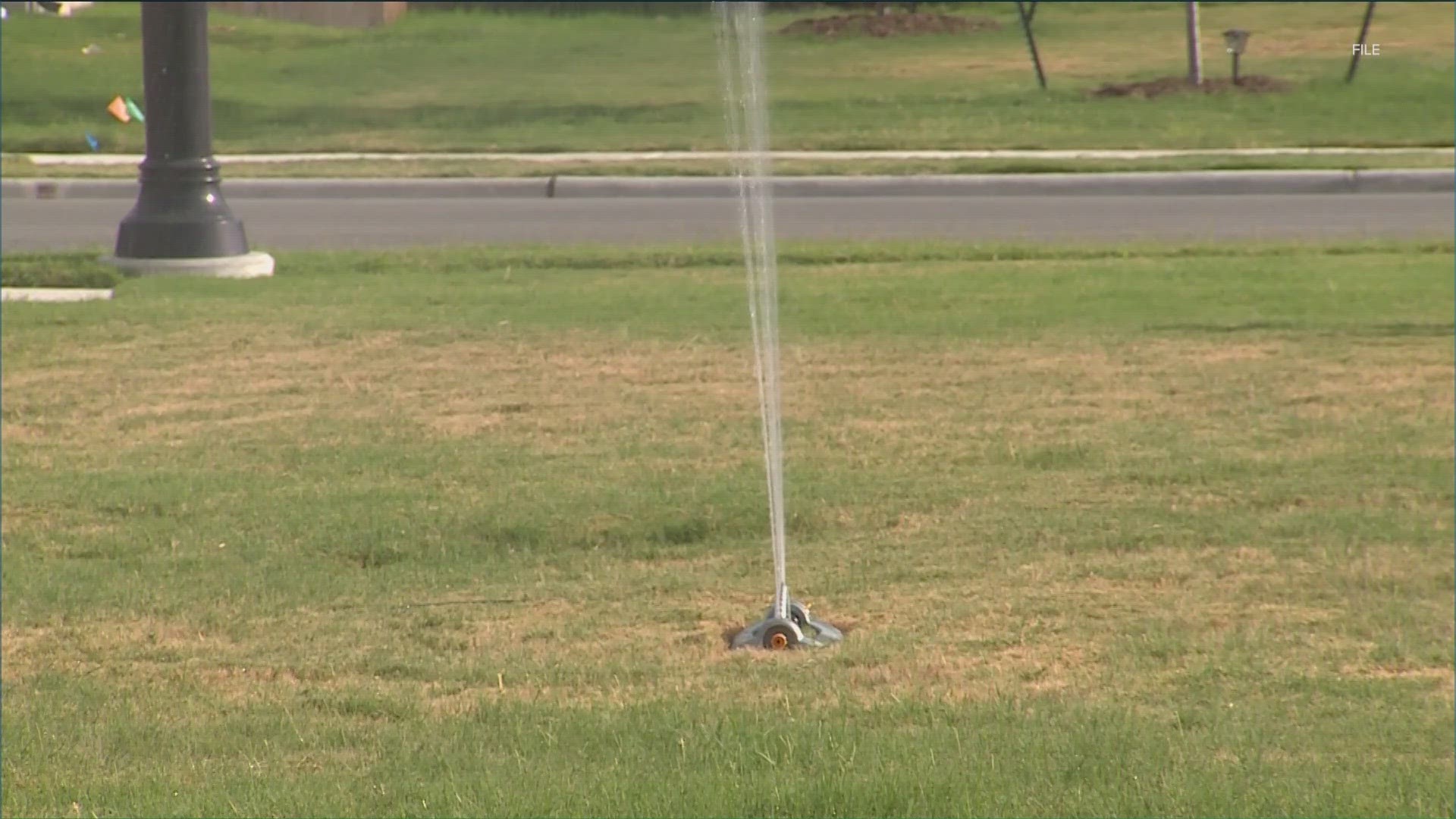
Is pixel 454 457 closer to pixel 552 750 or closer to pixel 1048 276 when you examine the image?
pixel 552 750

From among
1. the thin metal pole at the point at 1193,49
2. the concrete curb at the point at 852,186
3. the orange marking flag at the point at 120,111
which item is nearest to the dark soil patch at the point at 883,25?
the thin metal pole at the point at 1193,49

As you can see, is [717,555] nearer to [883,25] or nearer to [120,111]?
[120,111]

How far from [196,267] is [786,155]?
8718 mm

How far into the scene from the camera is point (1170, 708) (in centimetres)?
447

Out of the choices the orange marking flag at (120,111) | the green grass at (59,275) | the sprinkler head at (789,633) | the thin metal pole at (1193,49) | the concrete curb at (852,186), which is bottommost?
the sprinkler head at (789,633)

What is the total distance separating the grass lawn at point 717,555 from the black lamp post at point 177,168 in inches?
25.9

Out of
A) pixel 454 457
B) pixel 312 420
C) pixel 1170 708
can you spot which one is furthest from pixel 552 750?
pixel 312 420

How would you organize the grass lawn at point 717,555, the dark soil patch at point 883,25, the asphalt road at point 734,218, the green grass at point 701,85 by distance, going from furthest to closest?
the dark soil patch at point 883,25 → the green grass at point 701,85 → the asphalt road at point 734,218 → the grass lawn at point 717,555

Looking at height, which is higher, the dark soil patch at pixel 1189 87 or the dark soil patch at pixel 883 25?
the dark soil patch at pixel 883 25

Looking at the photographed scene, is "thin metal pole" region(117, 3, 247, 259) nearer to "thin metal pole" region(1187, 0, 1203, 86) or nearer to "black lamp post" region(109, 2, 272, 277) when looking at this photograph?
"black lamp post" region(109, 2, 272, 277)

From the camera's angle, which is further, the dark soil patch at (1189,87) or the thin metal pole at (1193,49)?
the dark soil patch at (1189,87)

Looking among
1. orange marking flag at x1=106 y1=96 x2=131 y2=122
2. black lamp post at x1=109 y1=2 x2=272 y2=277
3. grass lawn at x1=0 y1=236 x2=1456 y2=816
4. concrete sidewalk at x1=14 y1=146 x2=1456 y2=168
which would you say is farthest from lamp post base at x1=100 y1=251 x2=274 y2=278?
orange marking flag at x1=106 y1=96 x2=131 y2=122

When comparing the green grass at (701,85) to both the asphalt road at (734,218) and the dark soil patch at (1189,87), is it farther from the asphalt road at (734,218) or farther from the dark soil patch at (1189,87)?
the asphalt road at (734,218)

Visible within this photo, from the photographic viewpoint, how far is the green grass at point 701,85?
66.0 ft
